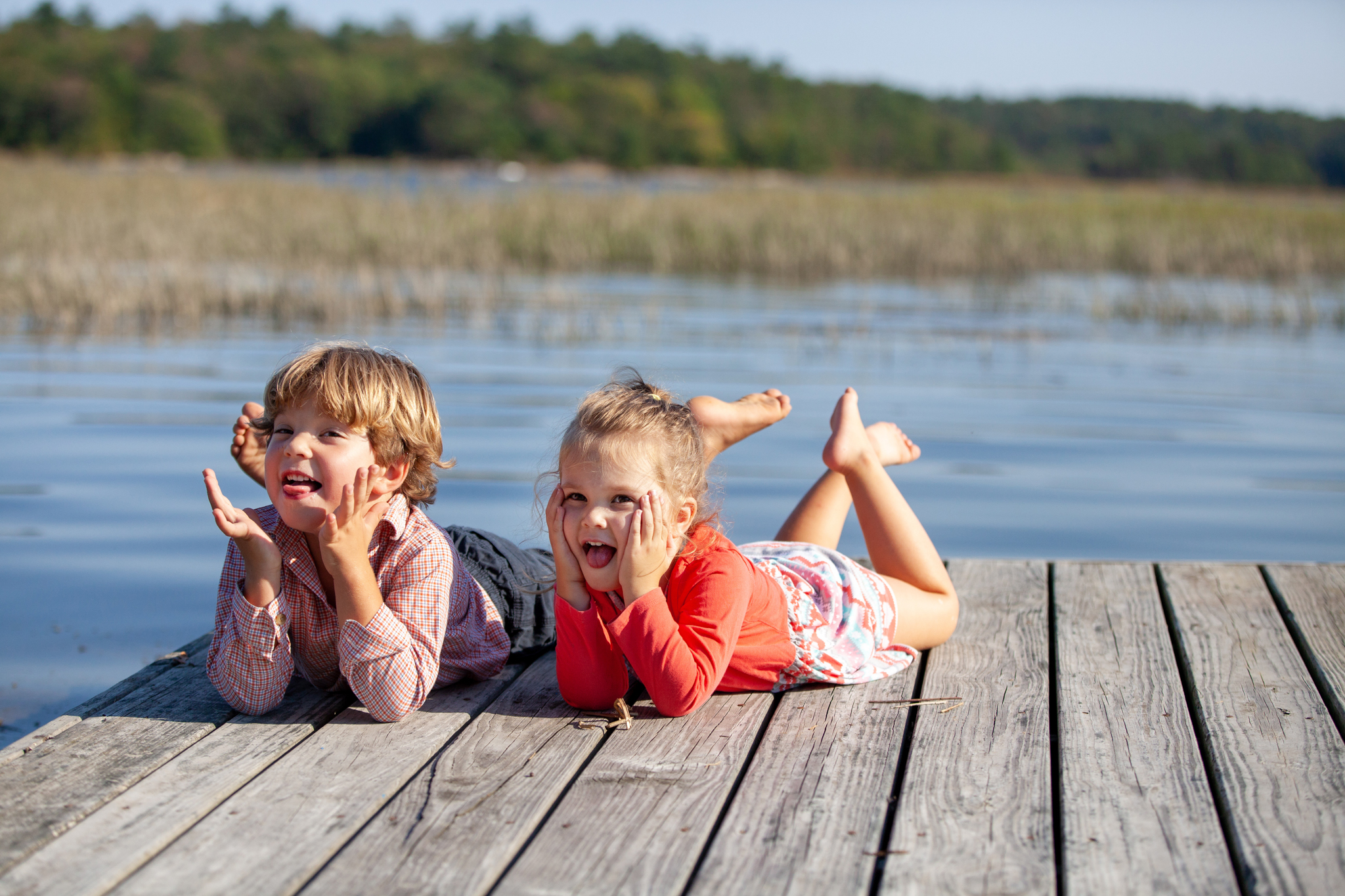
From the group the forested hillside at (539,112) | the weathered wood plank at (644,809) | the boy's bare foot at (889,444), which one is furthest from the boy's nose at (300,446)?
the forested hillside at (539,112)

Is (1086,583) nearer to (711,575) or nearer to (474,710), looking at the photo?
(711,575)

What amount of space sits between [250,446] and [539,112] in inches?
3208

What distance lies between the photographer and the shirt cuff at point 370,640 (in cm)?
259

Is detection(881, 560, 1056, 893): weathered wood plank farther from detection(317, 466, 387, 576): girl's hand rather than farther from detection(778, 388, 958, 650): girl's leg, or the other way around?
detection(317, 466, 387, 576): girl's hand

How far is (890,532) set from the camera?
3336mm

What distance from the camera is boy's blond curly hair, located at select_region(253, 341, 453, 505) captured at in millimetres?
2611

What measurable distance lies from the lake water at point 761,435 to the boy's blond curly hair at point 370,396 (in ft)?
1.54

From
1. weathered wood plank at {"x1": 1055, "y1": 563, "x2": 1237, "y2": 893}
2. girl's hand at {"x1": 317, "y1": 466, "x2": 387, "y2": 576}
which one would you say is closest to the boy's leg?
weathered wood plank at {"x1": 1055, "y1": 563, "x2": 1237, "y2": 893}

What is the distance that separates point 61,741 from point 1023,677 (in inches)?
84.4

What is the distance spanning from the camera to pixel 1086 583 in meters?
3.87

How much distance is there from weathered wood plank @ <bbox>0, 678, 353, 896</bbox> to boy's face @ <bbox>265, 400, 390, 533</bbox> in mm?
427

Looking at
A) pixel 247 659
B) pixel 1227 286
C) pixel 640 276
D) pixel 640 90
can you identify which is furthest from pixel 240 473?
pixel 640 90

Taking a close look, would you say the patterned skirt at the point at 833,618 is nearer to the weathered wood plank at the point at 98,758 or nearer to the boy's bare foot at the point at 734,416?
the boy's bare foot at the point at 734,416

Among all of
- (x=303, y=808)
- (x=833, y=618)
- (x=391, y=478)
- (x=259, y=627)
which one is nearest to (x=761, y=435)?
(x=833, y=618)
